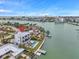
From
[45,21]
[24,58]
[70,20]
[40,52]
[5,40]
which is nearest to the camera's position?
[24,58]

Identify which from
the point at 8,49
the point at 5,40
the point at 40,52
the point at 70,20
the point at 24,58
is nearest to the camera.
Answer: the point at 24,58

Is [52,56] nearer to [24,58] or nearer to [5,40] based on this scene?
[24,58]

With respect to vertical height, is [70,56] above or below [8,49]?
below

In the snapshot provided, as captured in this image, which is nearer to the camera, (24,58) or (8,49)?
(24,58)

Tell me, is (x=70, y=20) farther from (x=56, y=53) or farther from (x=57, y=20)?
(x=56, y=53)

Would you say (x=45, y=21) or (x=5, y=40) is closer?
(x=5, y=40)

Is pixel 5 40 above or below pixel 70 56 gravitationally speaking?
above

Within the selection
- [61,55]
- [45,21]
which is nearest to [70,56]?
[61,55]

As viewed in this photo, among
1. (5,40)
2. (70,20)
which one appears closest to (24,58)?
(5,40)

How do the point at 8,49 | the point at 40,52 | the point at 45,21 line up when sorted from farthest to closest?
1. the point at 45,21
2. the point at 40,52
3. the point at 8,49
